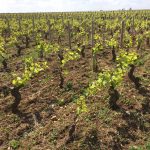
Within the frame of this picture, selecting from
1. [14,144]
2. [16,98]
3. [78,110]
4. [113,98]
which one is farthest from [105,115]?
[16,98]

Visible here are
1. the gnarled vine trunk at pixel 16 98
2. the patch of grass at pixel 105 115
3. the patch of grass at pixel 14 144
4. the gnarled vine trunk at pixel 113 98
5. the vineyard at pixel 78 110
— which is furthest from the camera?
the gnarled vine trunk at pixel 16 98

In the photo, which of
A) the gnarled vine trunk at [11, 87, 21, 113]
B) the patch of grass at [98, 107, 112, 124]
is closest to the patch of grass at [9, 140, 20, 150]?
the gnarled vine trunk at [11, 87, 21, 113]

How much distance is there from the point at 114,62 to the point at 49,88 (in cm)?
503

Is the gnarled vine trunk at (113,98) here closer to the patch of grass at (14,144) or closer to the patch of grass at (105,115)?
the patch of grass at (105,115)

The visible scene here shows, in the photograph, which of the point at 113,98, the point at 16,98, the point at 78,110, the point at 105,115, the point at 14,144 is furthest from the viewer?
the point at 16,98

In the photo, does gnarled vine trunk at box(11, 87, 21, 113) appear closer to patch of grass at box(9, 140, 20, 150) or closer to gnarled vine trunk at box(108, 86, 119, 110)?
patch of grass at box(9, 140, 20, 150)

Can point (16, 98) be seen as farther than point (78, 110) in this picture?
Yes

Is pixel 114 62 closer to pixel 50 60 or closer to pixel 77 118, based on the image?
pixel 50 60

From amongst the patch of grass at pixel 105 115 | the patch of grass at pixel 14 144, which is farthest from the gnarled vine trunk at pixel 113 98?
the patch of grass at pixel 14 144

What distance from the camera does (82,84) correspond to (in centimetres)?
1452

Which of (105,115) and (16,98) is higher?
(16,98)

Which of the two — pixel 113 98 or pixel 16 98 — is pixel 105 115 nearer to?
pixel 113 98

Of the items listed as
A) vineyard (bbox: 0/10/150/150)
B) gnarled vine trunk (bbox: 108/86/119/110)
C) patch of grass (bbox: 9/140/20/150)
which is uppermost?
gnarled vine trunk (bbox: 108/86/119/110)

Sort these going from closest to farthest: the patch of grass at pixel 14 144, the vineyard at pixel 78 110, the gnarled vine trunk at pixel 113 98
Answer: the vineyard at pixel 78 110 → the patch of grass at pixel 14 144 → the gnarled vine trunk at pixel 113 98
